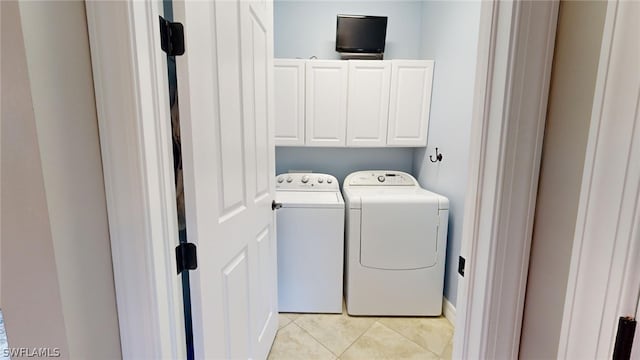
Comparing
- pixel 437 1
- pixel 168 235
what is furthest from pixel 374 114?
pixel 168 235

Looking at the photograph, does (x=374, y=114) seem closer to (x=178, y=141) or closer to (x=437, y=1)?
(x=437, y=1)

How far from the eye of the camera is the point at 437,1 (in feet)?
7.14

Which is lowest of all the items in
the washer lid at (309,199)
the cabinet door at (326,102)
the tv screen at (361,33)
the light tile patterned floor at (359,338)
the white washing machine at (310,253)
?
the light tile patterned floor at (359,338)

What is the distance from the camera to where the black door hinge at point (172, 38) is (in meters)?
0.70

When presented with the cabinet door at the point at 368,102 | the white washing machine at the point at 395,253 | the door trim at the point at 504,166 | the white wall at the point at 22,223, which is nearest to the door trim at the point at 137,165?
the white wall at the point at 22,223

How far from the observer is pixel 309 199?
1992 millimetres

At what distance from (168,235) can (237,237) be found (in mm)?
352

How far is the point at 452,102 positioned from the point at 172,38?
186cm

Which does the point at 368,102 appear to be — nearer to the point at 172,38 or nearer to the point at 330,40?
the point at 330,40

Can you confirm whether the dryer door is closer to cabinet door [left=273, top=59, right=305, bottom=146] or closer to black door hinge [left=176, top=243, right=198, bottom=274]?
cabinet door [left=273, top=59, right=305, bottom=146]

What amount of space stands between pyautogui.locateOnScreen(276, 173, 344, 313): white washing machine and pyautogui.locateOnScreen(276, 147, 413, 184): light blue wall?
25.2 inches

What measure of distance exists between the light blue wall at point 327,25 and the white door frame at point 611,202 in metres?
2.26

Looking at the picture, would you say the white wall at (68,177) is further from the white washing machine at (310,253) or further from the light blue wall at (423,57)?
the light blue wall at (423,57)

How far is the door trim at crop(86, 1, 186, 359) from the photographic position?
0.60 metres
